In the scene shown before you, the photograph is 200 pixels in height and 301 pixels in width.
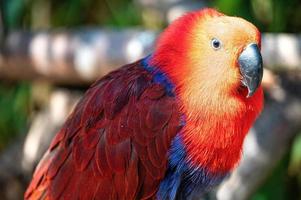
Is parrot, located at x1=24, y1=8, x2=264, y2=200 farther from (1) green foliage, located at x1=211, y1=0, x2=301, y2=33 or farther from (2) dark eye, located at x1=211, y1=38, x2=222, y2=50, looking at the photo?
(1) green foliage, located at x1=211, y1=0, x2=301, y2=33

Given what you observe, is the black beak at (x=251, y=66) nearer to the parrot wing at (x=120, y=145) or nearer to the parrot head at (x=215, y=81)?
the parrot head at (x=215, y=81)

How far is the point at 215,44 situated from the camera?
5.60 feet

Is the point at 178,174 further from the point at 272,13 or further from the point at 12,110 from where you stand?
the point at 12,110

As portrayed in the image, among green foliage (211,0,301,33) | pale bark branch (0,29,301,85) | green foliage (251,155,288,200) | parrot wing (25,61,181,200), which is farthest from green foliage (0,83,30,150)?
parrot wing (25,61,181,200)

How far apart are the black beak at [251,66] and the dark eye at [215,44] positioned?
0.06 m

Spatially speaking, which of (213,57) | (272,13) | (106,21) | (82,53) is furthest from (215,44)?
(106,21)

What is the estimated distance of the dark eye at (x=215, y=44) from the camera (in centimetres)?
170

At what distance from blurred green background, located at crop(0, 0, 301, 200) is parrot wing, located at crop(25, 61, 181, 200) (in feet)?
3.62

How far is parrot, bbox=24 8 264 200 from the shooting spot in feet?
5.59

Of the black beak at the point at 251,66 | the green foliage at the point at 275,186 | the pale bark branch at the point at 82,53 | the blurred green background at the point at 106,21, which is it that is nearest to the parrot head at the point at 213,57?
the black beak at the point at 251,66

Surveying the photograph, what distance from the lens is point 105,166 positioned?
1.75m

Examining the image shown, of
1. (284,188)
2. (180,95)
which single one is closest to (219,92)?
(180,95)

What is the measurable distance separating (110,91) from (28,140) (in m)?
1.24

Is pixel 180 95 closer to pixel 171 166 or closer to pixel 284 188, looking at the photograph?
pixel 171 166
